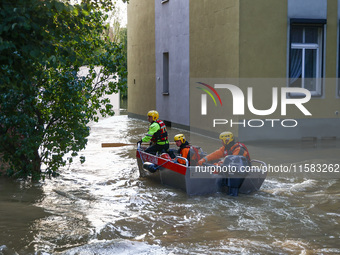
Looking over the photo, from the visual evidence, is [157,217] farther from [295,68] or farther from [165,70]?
[165,70]

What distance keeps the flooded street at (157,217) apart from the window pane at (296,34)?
21.0ft

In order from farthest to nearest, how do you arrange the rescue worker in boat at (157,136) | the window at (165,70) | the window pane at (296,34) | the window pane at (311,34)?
the window at (165,70)
the window pane at (311,34)
the window pane at (296,34)
the rescue worker in boat at (157,136)

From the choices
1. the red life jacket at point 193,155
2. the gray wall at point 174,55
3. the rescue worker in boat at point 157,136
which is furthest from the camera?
the gray wall at point 174,55

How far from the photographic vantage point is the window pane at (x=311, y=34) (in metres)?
17.5

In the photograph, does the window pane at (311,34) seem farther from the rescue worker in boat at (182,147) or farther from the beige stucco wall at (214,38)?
the rescue worker in boat at (182,147)

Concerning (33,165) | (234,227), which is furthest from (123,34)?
(234,227)

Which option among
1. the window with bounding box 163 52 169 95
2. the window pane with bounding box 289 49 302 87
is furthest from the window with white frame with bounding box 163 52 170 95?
the window pane with bounding box 289 49 302 87

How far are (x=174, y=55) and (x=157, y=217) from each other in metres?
14.4

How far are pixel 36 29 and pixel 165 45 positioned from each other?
696 inches

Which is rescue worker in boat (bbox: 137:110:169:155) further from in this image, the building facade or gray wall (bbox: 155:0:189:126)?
gray wall (bbox: 155:0:189:126)

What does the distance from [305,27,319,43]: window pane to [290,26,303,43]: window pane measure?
0.22 m

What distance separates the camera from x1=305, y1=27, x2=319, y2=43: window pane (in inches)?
688

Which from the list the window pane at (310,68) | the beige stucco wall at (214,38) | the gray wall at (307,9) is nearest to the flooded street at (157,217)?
the beige stucco wall at (214,38)

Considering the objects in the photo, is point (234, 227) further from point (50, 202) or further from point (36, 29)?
point (36, 29)
